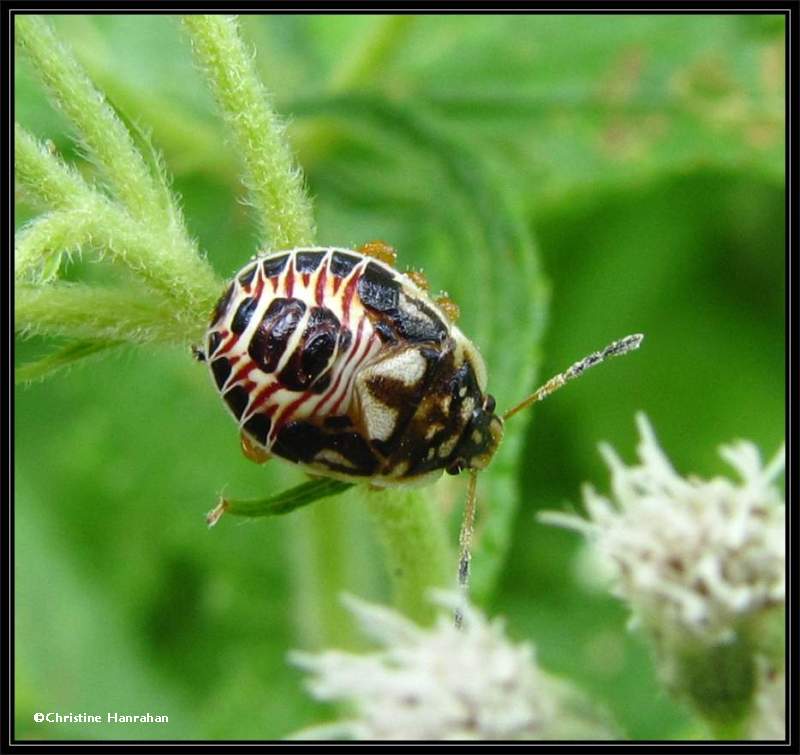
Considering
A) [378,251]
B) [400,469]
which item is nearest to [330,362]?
[400,469]

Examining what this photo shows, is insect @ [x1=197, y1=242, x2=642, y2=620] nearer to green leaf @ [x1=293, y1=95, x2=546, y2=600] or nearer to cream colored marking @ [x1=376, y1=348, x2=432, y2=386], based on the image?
cream colored marking @ [x1=376, y1=348, x2=432, y2=386]

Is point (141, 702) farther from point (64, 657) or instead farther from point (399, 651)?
point (399, 651)

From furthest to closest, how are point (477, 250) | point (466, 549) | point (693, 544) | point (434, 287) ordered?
point (434, 287) < point (477, 250) < point (693, 544) < point (466, 549)

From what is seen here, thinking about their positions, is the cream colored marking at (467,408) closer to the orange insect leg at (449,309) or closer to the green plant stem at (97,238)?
the orange insect leg at (449,309)

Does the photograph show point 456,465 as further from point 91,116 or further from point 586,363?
point 91,116

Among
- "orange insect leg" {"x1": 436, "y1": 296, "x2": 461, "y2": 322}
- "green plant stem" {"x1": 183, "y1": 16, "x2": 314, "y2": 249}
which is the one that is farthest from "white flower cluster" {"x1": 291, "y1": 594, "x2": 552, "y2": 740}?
"green plant stem" {"x1": 183, "y1": 16, "x2": 314, "y2": 249}
